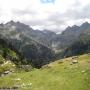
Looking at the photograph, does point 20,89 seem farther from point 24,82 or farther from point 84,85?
point 84,85

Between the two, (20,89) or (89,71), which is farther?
(89,71)

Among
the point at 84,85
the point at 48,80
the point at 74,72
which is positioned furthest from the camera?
the point at 74,72

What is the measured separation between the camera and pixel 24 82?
59312mm

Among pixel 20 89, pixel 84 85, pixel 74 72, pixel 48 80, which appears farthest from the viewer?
pixel 74 72

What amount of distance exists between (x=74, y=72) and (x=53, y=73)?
6.03 meters

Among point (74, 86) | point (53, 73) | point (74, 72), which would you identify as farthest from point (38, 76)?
point (74, 86)

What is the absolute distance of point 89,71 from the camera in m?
60.2

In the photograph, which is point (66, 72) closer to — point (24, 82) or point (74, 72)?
point (74, 72)

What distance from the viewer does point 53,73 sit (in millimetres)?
65875

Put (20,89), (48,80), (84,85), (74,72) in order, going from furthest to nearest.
→ (74,72)
(48,80)
(20,89)
(84,85)

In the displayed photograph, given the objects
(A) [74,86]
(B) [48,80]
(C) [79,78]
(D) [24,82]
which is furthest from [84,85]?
(D) [24,82]

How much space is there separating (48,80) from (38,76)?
6.43 m

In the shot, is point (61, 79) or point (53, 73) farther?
point (53, 73)

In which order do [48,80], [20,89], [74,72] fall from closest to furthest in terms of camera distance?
[20,89] → [48,80] → [74,72]
